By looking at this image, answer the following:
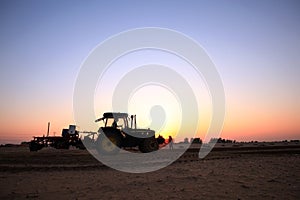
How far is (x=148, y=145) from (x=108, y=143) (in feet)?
9.23

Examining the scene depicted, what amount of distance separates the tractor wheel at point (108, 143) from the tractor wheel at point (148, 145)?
5.78 feet

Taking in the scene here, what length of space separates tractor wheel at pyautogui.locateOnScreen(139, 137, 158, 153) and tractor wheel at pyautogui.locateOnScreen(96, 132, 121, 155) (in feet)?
5.78

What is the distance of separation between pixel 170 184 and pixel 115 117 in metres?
11.1

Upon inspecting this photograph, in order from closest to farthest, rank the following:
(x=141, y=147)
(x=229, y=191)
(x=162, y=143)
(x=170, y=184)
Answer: (x=229, y=191) < (x=170, y=184) < (x=141, y=147) < (x=162, y=143)

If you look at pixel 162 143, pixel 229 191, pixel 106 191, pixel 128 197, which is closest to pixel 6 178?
pixel 106 191

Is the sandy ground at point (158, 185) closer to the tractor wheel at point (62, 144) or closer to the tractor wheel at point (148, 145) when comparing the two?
the tractor wheel at point (148, 145)

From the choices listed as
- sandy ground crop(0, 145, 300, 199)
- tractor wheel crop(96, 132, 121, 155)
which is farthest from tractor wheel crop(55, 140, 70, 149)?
sandy ground crop(0, 145, 300, 199)

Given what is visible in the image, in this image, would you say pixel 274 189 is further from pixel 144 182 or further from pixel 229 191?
pixel 144 182

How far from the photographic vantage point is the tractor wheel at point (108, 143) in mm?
17234

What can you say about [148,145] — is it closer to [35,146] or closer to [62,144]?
[62,144]

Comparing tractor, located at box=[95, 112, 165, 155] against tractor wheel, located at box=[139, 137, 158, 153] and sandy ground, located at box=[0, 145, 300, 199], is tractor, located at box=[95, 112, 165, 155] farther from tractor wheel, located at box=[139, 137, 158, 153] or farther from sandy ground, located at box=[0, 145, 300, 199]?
sandy ground, located at box=[0, 145, 300, 199]

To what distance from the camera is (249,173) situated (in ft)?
29.2

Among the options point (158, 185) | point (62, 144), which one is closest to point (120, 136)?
point (62, 144)

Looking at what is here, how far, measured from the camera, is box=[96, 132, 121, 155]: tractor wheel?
17.2 metres
